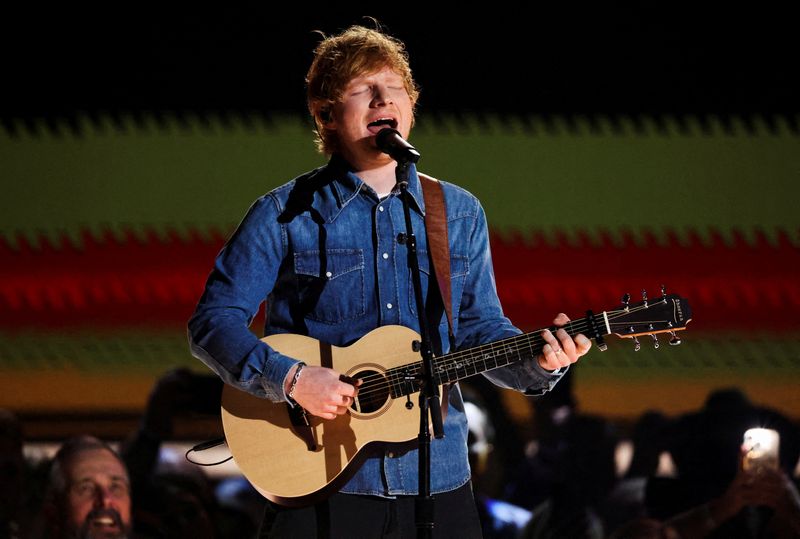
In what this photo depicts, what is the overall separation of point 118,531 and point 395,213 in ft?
8.27

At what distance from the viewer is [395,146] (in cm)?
249

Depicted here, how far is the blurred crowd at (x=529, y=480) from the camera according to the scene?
14.8ft

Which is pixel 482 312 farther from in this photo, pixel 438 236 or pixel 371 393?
pixel 371 393

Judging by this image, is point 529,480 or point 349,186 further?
point 529,480

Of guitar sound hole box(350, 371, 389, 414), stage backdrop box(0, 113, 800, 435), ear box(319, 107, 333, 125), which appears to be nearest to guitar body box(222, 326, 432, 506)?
guitar sound hole box(350, 371, 389, 414)

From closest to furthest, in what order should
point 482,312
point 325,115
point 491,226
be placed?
point 482,312 → point 325,115 → point 491,226

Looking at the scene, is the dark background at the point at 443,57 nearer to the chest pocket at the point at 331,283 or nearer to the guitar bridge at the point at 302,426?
the chest pocket at the point at 331,283

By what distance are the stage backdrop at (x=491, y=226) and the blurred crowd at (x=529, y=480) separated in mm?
143

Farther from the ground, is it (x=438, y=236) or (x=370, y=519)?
(x=438, y=236)

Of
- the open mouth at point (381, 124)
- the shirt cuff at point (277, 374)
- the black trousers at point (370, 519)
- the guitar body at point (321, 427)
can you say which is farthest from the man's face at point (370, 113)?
the black trousers at point (370, 519)

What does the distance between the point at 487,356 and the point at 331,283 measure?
428mm

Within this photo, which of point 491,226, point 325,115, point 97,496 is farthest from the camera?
point 491,226

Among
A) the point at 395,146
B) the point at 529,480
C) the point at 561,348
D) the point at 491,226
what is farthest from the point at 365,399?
the point at 491,226

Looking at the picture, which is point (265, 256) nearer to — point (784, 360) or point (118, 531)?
point (118, 531)
